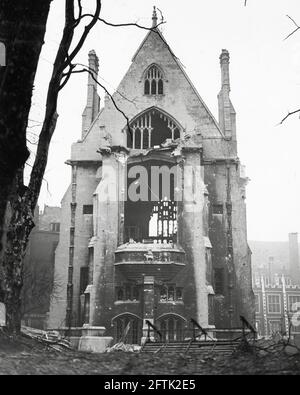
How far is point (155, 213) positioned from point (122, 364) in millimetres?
23749

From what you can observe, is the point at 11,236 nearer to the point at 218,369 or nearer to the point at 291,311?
the point at 218,369

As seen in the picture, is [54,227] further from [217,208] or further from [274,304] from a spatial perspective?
[274,304]

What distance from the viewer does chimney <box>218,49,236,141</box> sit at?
3094 cm

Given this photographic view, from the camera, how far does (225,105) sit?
31.2 meters

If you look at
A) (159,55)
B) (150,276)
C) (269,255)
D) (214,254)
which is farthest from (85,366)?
(269,255)

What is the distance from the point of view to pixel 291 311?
64.9 m

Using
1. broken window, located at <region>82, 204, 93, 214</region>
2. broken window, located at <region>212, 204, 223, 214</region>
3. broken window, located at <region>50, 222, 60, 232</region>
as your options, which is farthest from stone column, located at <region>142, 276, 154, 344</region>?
broken window, located at <region>50, 222, 60, 232</region>

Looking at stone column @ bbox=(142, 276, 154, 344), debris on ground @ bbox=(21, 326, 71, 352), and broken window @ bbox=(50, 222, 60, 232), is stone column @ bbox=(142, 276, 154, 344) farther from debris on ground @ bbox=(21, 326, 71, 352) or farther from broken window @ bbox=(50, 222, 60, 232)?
broken window @ bbox=(50, 222, 60, 232)

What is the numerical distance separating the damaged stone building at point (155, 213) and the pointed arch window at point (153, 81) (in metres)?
0.07

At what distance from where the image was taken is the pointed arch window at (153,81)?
31.0 metres

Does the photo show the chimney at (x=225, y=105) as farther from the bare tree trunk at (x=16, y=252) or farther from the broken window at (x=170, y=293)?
the bare tree trunk at (x=16, y=252)

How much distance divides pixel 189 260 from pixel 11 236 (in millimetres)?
16865

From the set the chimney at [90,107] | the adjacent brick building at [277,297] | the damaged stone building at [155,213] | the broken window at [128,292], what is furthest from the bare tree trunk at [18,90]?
the adjacent brick building at [277,297]
